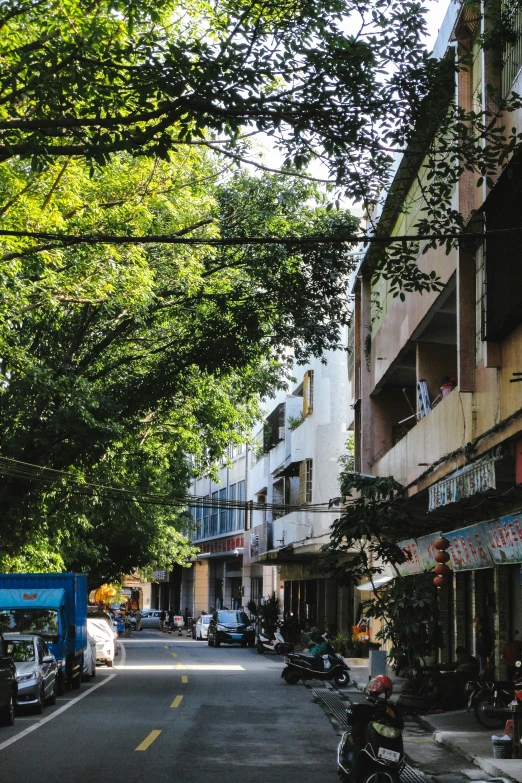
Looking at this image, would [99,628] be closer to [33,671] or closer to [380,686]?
[33,671]

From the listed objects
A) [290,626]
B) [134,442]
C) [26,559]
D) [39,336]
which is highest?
[39,336]

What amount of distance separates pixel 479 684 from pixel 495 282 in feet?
24.2

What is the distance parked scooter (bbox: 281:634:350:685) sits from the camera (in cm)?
2547

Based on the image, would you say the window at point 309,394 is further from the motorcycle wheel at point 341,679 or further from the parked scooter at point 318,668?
the motorcycle wheel at point 341,679

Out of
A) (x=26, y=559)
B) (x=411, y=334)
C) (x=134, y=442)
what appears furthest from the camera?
(x=26, y=559)

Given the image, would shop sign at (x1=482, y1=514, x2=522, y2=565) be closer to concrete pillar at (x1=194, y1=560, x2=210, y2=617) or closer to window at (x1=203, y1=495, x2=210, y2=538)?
window at (x1=203, y1=495, x2=210, y2=538)

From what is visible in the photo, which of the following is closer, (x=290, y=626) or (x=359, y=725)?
(x=359, y=725)

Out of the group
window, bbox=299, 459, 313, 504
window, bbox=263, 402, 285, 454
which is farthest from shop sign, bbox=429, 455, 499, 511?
window, bbox=263, 402, 285, 454

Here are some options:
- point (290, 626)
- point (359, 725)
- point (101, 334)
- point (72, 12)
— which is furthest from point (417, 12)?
point (290, 626)

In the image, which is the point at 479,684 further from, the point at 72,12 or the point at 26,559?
the point at 26,559

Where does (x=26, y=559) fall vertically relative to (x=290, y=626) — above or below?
above

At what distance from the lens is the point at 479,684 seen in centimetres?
1706

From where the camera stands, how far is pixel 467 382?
15.0 m

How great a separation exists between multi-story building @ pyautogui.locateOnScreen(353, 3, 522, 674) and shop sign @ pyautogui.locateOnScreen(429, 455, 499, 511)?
1.0 inches
